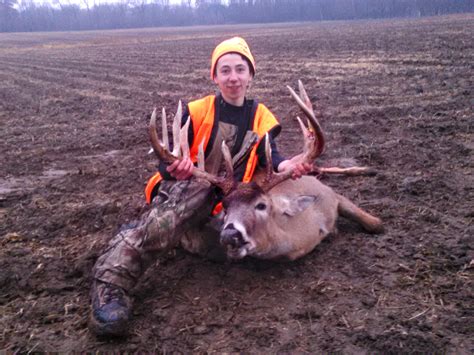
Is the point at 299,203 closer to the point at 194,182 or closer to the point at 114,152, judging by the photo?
the point at 194,182

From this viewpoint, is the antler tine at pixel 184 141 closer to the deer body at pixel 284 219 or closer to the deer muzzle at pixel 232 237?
the deer body at pixel 284 219

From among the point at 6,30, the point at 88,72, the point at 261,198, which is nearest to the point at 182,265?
the point at 261,198

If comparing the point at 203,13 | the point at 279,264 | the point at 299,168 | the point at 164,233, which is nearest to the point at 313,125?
the point at 299,168

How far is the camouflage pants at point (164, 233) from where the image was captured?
3.49 metres

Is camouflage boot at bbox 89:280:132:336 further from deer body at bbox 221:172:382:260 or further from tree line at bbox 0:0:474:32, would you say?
tree line at bbox 0:0:474:32

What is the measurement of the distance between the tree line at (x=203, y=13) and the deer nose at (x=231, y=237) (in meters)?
64.8

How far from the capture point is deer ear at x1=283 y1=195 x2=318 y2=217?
4.23m

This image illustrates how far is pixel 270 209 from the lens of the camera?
4.04 m

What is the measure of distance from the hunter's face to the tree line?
63.8 metres

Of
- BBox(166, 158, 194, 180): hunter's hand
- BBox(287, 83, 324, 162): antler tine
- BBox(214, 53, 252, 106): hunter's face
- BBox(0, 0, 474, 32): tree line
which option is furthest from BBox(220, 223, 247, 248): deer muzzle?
BBox(0, 0, 474, 32): tree line

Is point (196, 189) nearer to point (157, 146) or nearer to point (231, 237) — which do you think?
point (157, 146)

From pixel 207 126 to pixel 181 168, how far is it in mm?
682

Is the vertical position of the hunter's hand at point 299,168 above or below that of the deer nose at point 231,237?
above

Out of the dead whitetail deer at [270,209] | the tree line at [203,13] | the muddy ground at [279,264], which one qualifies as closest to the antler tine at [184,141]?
the dead whitetail deer at [270,209]
